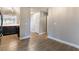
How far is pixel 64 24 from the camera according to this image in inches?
62.0

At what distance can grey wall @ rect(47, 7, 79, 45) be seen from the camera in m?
1.51

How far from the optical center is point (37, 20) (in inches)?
67.0

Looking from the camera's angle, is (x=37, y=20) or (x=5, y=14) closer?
(x=5, y=14)

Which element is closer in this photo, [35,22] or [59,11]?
[59,11]

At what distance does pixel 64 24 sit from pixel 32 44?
0.66m

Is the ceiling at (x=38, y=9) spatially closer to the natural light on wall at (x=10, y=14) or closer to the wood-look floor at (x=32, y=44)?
the natural light on wall at (x=10, y=14)

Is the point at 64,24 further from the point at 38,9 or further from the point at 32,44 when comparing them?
the point at 32,44

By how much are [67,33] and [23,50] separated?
81 cm

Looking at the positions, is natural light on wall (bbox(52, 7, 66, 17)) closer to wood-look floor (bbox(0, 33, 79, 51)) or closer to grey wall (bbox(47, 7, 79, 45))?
grey wall (bbox(47, 7, 79, 45))

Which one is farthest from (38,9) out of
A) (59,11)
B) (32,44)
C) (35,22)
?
(32,44)
